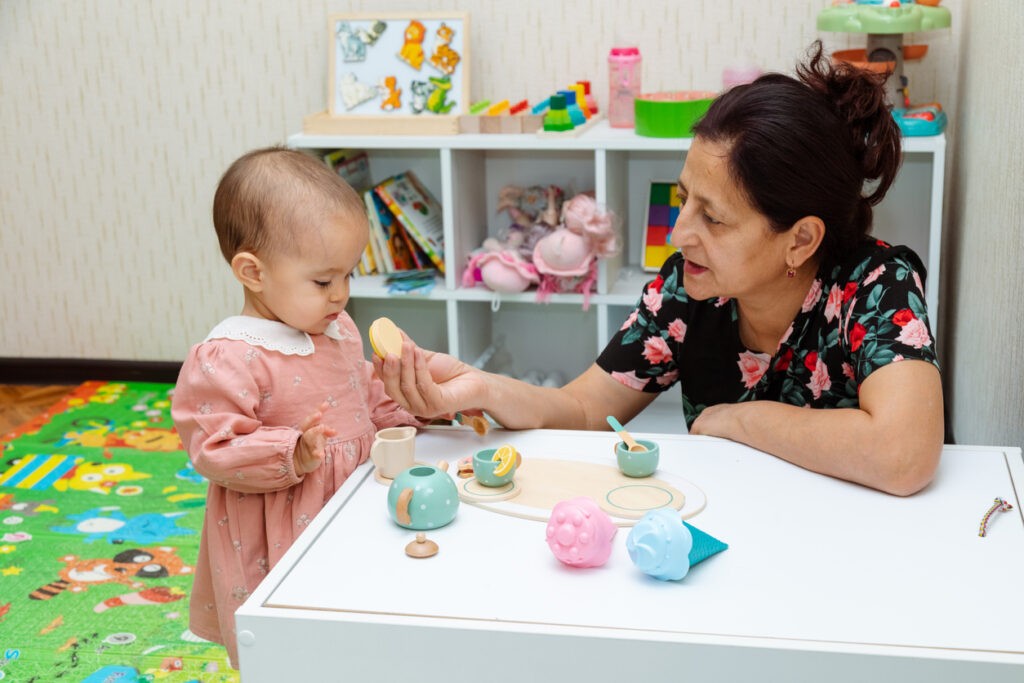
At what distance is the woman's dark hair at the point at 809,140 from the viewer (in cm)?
145

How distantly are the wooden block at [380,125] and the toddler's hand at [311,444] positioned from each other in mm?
1696

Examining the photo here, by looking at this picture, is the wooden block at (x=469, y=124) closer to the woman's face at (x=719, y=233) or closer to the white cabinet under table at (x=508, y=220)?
the white cabinet under table at (x=508, y=220)

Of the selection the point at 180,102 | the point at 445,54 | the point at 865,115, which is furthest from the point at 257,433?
the point at 180,102

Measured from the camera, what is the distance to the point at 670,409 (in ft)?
10.1

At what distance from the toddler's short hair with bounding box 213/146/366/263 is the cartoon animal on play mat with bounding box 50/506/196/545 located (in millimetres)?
1306

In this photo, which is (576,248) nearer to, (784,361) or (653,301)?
(653,301)

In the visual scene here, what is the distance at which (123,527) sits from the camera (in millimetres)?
2613

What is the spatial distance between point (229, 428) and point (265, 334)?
0.51 feet

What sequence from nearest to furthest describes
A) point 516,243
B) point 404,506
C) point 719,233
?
point 404,506, point 719,233, point 516,243

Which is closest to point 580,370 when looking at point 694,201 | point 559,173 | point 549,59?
point 559,173

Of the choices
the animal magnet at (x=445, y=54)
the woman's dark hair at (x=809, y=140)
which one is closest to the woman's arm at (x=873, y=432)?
the woman's dark hair at (x=809, y=140)

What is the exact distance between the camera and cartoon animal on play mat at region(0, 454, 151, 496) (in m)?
2.85

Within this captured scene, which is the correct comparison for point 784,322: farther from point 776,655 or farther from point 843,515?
point 776,655

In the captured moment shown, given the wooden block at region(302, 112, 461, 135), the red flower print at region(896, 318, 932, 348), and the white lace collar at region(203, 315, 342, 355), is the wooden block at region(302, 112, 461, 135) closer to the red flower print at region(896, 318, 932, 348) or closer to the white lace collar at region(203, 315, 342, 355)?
the white lace collar at region(203, 315, 342, 355)
